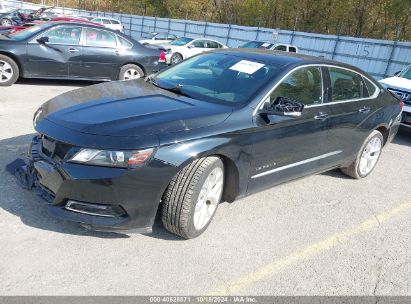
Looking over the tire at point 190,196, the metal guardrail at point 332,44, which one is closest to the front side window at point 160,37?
the metal guardrail at point 332,44

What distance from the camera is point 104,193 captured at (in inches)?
120

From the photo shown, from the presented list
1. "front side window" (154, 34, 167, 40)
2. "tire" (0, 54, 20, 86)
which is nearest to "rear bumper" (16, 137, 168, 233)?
"tire" (0, 54, 20, 86)

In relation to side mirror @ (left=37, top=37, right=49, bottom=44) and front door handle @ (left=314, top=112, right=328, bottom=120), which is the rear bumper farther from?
side mirror @ (left=37, top=37, right=49, bottom=44)

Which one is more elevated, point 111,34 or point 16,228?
point 111,34

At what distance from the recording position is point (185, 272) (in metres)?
3.14

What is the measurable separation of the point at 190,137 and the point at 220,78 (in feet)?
3.81

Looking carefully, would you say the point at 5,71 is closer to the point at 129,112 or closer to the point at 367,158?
the point at 129,112

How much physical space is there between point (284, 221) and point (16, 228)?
2.48 m

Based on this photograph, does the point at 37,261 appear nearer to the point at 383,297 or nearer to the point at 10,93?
the point at 383,297

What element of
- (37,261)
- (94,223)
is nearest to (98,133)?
(94,223)

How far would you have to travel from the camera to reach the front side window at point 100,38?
9.62 metres

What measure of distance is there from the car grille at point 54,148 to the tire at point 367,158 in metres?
3.80

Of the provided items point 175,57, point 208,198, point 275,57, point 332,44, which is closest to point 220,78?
point 275,57

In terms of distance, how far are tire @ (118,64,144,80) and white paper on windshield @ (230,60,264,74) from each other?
20.6 feet
